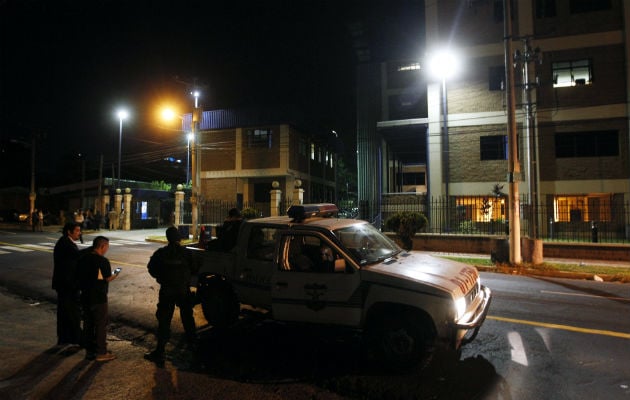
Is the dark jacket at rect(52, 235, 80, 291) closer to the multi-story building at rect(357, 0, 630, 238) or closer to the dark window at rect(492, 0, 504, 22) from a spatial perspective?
the multi-story building at rect(357, 0, 630, 238)

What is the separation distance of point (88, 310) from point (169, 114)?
17.7 m

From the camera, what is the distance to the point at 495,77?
69.3ft

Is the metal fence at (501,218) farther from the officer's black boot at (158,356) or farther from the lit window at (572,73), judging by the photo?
the officer's black boot at (158,356)

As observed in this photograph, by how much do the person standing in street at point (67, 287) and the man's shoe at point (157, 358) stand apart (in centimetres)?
113

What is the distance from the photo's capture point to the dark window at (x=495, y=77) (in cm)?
2103

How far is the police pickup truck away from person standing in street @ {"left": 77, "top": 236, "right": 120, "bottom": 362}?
1.46 meters

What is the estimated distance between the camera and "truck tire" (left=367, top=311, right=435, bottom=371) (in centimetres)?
418

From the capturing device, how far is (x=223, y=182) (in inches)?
1280

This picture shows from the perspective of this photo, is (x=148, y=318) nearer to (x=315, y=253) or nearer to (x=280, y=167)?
(x=315, y=253)

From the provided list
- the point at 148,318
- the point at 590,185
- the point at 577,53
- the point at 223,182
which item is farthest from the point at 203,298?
the point at 223,182

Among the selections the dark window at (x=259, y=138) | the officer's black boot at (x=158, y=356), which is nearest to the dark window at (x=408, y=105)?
the dark window at (x=259, y=138)

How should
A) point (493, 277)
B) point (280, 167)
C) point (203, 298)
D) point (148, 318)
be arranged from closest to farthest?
1. point (203, 298)
2. point (148, 318)
3. point (493, 277)
4. point (280, 167)

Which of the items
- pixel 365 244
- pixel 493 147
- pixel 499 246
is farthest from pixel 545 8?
pixel 365 244

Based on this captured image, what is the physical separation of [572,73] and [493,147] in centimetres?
528
